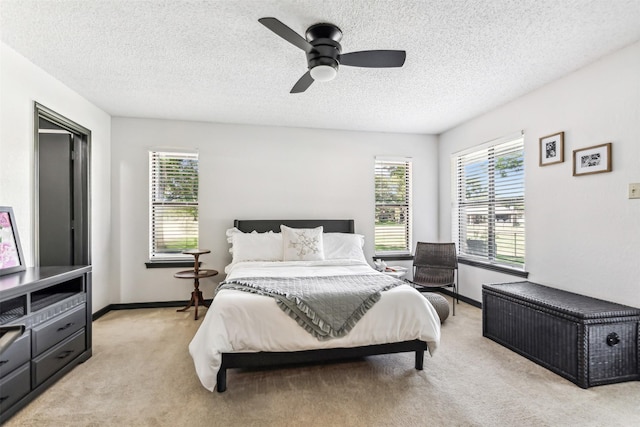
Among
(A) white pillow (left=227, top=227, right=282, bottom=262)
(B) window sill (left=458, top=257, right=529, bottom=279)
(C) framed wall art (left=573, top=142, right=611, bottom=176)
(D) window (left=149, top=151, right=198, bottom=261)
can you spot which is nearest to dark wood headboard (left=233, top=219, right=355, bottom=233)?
(A) white pillow (left=227, top=227, right=282, bottom=262)

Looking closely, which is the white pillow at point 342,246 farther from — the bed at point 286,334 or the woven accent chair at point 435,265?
the bed at point 286,334

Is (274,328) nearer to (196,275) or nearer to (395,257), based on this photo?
(196,275)

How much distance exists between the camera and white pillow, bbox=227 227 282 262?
155 inches

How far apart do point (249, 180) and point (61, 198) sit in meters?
2.18

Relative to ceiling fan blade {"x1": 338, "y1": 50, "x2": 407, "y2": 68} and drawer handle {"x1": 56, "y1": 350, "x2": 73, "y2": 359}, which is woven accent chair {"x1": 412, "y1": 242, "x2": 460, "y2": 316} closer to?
ceiling fan blade {"x1": 338, "y1": 50, "x2": 407, "y2": 68}

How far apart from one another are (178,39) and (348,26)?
1301 mm

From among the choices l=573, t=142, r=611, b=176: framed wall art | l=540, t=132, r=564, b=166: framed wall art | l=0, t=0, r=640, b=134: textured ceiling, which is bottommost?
l=573, t=142, r=611, b=176: framed wall art

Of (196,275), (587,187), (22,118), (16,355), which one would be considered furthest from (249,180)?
(587,187)

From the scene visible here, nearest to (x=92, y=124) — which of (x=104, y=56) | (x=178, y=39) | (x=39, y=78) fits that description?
(x=39, y=78)

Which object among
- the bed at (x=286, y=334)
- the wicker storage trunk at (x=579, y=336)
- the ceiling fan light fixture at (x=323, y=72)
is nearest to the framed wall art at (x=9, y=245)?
the bed at (x=286, y=334)

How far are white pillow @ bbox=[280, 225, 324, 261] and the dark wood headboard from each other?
463 millimetres

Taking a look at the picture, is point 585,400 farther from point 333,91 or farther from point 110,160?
point 110,160

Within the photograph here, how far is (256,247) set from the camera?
13.1 feet

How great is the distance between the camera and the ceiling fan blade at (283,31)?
183 cm
